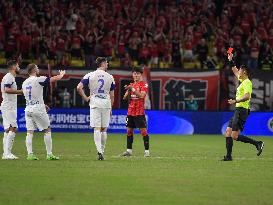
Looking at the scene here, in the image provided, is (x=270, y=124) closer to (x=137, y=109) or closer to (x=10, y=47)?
(x=10, y=47)

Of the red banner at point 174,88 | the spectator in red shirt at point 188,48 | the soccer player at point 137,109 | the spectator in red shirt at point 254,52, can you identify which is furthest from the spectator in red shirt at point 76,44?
the soccer player at point 137,109

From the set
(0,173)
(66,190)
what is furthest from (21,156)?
(66,190)

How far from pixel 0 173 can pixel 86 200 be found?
12.0 feet

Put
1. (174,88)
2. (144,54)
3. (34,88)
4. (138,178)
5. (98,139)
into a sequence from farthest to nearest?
(144,54) → (174,88) → (98,139) → (34,88) → (138,178)

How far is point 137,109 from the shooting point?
19.2 m

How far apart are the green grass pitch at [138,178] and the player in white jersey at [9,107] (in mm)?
762

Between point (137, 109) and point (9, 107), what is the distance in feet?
11.3

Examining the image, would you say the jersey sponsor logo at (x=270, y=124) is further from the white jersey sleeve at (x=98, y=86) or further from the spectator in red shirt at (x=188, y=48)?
the white jersey sleeve at (x=98, y=86)

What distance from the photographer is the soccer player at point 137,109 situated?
19.0 metres

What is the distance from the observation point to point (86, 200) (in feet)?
35.1

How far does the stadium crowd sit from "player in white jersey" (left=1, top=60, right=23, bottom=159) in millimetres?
13608

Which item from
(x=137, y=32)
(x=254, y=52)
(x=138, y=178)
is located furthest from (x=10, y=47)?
(x=138, y=178)

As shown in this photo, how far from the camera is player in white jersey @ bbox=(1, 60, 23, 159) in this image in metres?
17.3

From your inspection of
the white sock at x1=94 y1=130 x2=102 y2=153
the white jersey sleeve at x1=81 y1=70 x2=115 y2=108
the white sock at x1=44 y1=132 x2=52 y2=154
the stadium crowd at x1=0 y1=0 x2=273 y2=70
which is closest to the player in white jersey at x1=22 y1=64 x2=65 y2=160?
the white sock at x1=44 y1=132 x2=52 y2=154
